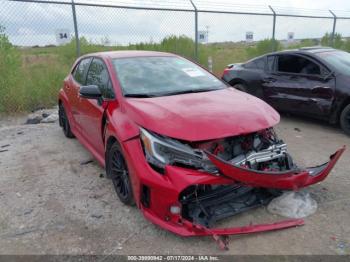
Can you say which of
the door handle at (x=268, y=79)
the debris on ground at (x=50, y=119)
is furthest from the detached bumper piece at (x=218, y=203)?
the debris on ground at (x=50, y=119)

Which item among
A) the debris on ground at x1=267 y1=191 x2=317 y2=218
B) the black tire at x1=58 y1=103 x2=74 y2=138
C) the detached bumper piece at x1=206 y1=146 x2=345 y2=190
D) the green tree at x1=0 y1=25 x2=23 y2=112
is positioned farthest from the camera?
the green tree at x1=0 y1=25 x2=23 y2=112

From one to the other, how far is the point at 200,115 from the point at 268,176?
84 centimetres

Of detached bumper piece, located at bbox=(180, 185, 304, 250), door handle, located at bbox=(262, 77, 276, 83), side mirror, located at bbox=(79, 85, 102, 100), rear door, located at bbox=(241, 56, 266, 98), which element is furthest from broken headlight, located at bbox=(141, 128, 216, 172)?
rear door, located at bbox=(241, 56, 266, 98)

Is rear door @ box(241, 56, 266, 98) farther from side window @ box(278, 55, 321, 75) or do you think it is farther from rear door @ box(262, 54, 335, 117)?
side window @ box(278, 55, 321, 75)

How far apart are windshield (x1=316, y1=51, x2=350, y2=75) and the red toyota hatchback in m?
2.94

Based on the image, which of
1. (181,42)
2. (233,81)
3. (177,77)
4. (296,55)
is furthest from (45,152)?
(181,42)

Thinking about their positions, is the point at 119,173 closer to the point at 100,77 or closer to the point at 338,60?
the point at 100,77

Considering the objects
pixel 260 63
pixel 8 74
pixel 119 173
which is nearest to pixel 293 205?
pixel 119 173

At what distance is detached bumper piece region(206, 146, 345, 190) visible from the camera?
2900 mm

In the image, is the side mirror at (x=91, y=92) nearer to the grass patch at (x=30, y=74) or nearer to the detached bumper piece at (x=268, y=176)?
the detached bumper piece at (x=268, y=176)

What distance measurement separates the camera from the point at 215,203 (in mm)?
3252

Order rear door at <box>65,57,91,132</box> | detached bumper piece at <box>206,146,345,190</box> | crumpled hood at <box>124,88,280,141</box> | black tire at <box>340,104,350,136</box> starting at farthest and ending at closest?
black tire at <box>340,104,350,136</box>
rear door at <box>65,57,91,132</box>
crumpled hood at <box>124,88,280,141</box>
detached bumper piece at <box>206,146,345,190</box>

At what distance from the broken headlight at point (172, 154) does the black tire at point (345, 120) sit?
395cm

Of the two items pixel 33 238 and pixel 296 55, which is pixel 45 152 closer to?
pixel 33 238
